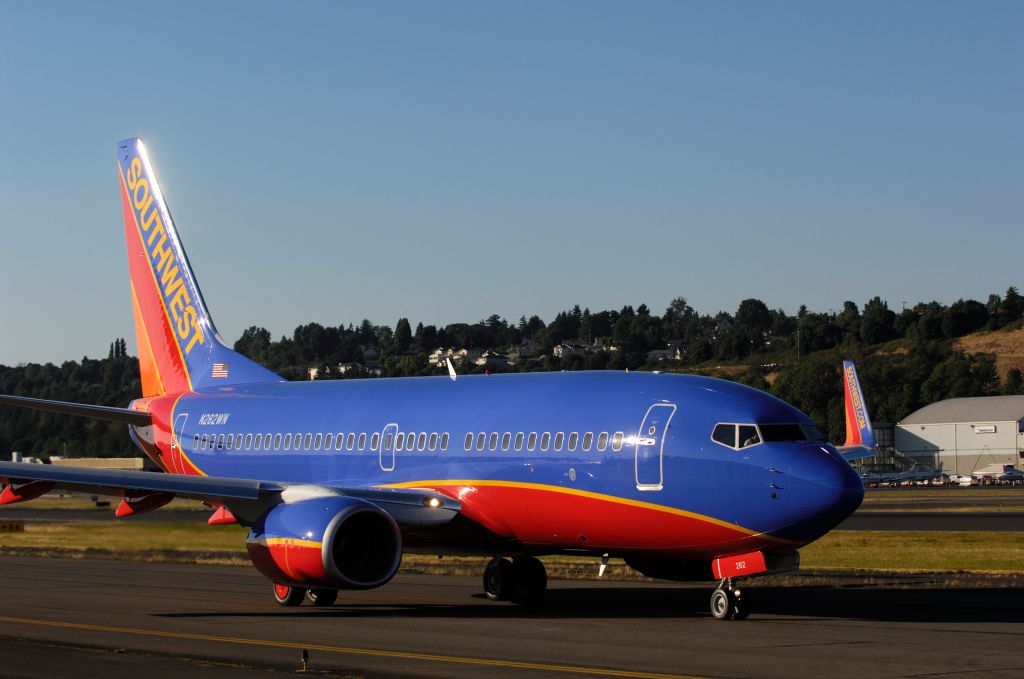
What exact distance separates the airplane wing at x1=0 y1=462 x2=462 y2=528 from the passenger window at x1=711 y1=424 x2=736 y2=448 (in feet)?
17.7

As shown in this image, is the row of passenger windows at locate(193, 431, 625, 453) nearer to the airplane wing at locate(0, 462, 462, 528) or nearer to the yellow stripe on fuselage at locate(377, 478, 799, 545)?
the yellow stripe on fuselage at locate(377, 478, 799, 545)

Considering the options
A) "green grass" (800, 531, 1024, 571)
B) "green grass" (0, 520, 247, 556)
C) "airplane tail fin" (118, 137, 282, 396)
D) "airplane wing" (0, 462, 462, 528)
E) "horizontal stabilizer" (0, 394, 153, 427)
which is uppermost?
"airplane tail fin" (118, 137, 282, 396)

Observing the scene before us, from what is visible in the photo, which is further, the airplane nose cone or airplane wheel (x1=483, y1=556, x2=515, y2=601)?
airplane wheel (x1=483, y1=556, x2=515, y2=601)

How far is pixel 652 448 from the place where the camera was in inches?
865

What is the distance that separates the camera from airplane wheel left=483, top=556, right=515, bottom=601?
2589 centimetres

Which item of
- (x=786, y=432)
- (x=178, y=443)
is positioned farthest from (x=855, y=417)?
(x=786, y=432)

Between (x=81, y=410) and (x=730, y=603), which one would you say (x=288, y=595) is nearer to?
(x=730, y=603)

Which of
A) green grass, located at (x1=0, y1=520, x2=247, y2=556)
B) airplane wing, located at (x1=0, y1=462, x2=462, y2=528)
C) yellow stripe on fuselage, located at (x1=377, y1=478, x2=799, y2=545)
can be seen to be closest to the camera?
yellow stripe on fuselage, located at (x1=377, y1=478, x2=799, y2=545)

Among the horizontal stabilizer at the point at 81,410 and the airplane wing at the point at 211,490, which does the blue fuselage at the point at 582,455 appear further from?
the horizontal stabilizer at the point at 81,410

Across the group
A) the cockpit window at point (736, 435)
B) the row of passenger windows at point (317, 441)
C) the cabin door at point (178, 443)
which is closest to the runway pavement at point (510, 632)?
the cockpit window at point (736, 435)

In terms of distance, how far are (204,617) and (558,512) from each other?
622 centimetres

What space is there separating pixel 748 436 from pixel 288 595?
916 centimetres

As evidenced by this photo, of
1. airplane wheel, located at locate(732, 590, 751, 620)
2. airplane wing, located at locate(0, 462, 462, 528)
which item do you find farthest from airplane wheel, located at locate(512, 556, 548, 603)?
airplane wheel, located at locate(732, 590, 751, 620)

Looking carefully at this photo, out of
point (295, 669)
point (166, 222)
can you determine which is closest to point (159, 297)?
point (166, 222)
